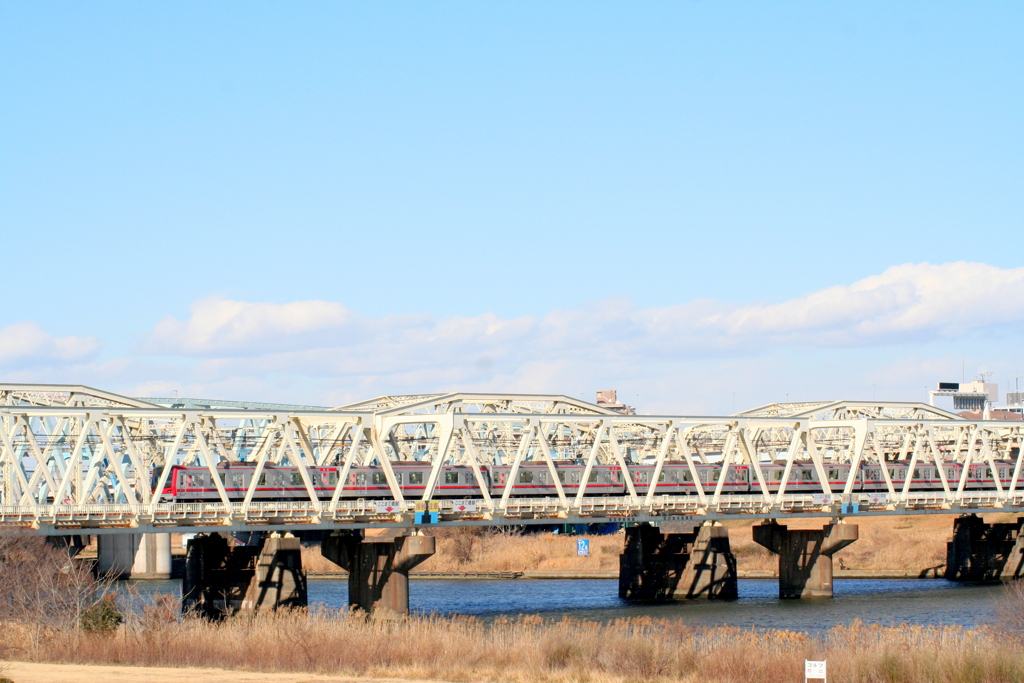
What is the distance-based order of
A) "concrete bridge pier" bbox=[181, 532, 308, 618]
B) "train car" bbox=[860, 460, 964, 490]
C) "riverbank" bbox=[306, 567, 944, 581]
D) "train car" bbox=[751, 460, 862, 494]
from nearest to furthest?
"concrete bridge pier" bbox=[181, 532, 308, 618], "train car" bbox=[751, 460, 862, 494], "train car" bbox=[860, 460, 964, 490], "riverbank" bbox=[306, 567, 944, 581]

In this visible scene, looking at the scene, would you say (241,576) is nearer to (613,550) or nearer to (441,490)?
(441,490)

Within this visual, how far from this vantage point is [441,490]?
85.1 metres

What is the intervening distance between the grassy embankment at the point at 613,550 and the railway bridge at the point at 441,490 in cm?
1018

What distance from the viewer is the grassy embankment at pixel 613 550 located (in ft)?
389

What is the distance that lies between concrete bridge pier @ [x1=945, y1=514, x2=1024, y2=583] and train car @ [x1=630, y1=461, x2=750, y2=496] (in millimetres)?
21710

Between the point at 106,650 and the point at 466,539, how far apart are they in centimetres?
8597

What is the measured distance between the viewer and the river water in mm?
73750

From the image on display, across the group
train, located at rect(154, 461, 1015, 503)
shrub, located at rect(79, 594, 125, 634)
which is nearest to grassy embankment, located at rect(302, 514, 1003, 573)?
train, located at rect(154, 461, 1015, 503)

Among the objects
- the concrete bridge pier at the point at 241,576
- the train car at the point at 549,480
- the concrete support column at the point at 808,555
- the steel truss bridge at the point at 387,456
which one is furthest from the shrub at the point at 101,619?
the concrete support column at the point at 808,555

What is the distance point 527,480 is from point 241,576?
2185 centimetres

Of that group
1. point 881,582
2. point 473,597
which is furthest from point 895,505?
point 473,597

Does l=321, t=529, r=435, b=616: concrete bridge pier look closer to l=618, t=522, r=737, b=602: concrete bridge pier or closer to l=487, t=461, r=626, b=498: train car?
l=487, t=461, r=626, b=498: train car

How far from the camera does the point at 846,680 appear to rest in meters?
40.9

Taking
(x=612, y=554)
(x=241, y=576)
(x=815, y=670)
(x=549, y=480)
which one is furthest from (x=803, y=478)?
(x=815, y=670)
